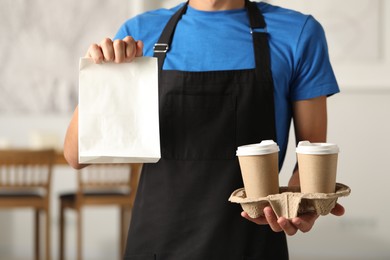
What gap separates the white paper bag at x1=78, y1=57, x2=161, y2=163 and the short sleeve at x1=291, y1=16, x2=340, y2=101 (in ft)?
1.13

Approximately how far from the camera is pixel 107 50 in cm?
148

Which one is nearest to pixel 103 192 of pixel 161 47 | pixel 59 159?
pixel 59 159

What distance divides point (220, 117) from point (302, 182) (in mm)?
341

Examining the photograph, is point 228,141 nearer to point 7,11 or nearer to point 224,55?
point 224,55

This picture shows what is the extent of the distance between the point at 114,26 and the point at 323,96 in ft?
12.9

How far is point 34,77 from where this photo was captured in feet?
17.8

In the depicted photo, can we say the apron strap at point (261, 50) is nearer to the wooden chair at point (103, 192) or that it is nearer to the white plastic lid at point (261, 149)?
the white plastic lid at point (261, 149)

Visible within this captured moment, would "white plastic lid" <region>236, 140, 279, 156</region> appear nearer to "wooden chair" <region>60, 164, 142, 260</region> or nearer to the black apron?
→ the black apron

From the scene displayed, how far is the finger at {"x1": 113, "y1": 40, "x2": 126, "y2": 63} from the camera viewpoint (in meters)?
1.48

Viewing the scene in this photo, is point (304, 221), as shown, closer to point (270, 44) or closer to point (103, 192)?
point (270, 44)

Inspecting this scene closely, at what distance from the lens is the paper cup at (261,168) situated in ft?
4.50

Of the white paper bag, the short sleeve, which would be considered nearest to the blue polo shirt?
the short sleeve

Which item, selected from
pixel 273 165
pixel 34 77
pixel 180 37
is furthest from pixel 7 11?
pixel 273 165

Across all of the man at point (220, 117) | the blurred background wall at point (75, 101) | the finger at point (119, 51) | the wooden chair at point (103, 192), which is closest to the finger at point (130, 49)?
the finger at point (119, 51)
